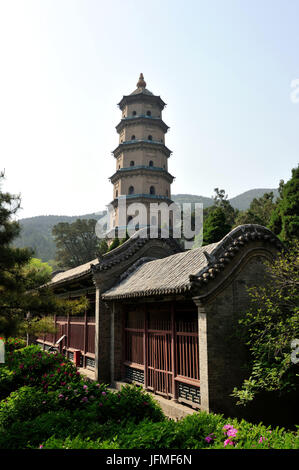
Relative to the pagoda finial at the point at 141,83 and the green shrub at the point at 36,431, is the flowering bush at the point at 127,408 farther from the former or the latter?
the pagoda finial at the point at 141,83

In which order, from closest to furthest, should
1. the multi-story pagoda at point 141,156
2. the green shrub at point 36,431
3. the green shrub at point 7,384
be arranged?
the green shrub at point 36,431 < the green shrub at point 7,384 < the multi-story pagoda at point 141,156

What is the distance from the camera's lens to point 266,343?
7227mm

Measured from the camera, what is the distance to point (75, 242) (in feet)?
198

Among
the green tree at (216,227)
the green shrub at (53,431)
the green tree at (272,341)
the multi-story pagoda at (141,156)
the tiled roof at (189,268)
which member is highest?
the multi-story pagoda at (141,156)

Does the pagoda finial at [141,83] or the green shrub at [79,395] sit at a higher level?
the pagoda finial at [141,83]

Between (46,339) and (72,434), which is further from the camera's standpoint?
(46,339)

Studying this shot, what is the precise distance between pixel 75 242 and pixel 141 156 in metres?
33.4

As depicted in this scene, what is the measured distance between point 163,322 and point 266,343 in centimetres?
348

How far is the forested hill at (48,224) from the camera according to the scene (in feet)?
390

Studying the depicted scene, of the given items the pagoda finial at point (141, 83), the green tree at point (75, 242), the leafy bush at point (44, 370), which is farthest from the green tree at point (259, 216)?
the green tree at point (75, 242)

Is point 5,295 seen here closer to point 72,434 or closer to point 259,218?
point 72,434

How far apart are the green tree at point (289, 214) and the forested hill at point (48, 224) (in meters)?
79.8

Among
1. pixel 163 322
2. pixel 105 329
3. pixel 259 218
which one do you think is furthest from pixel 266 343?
pixel 259 218

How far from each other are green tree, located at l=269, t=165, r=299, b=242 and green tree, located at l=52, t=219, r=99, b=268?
43466 millimetres
